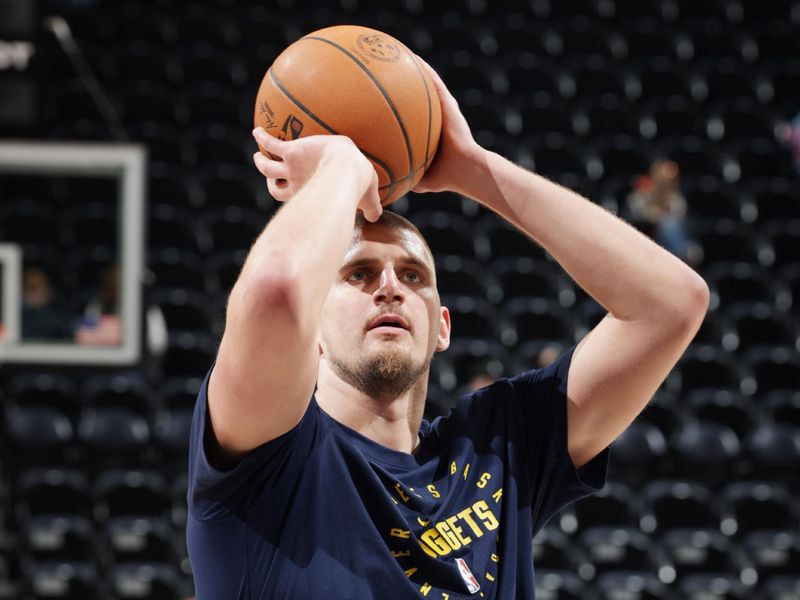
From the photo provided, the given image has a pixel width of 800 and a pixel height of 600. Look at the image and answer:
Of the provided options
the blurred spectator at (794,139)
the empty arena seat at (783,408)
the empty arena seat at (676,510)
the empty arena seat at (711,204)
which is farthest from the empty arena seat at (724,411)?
the blurred spectator at (794,139)

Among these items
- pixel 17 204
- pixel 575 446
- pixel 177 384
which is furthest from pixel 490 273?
pixel 575 446

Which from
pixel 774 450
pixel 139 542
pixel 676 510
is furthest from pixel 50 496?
pixel 774 450

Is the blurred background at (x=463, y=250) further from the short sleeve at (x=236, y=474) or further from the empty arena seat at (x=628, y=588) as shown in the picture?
the short sleeve at (x=236, y=474)

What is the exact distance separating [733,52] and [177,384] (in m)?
6.80

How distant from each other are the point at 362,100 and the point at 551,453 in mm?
788

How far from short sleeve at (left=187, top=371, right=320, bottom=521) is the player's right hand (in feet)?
1.25

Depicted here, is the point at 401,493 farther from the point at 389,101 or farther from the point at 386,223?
the point at 389,101

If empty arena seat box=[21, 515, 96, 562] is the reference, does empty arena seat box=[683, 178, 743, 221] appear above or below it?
above

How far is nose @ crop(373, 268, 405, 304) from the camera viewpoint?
2027 millimetres

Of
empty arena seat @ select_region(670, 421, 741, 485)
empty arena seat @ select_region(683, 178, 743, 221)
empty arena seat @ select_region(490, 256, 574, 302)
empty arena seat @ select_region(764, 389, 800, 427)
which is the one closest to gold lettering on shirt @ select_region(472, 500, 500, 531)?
empty arena seat @ select_region(670, 421, 741, 485)

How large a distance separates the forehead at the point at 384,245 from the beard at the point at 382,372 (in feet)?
0.63

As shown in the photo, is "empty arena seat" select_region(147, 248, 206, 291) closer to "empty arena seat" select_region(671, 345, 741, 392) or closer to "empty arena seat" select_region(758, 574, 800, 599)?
"empty arena seat" select_region(671, 345, 741, 392)

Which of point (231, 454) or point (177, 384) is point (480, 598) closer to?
point (231, 454)

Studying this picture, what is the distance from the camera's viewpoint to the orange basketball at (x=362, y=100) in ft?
6.55
